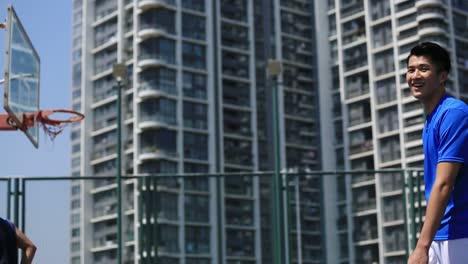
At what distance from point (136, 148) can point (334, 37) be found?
65.7 feet

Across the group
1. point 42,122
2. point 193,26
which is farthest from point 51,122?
point 193,26

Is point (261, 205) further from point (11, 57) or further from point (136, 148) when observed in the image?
point (11, 57)

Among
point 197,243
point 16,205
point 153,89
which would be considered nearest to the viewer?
point 16,205

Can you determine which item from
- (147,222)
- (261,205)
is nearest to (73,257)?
(147,222)

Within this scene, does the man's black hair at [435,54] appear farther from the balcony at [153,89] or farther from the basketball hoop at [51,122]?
the balcony at [153,89]

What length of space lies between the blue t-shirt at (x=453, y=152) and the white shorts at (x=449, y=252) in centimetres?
2

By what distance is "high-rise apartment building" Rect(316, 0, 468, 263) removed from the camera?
6794 centimetres

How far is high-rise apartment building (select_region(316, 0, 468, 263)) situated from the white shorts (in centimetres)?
5984

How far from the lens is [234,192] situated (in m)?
68.1

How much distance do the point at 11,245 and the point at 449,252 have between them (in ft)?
7.95

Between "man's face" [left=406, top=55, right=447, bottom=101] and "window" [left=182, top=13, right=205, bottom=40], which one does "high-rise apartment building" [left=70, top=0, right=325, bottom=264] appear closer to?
"window" [left=182, top=13, right=205, bottom=40]

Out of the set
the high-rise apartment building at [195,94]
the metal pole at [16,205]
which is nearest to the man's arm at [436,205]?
the metal pole at [16,205]

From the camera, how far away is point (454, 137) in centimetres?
345

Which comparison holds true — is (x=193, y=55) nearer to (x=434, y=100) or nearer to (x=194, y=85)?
(x=194, y=85)
